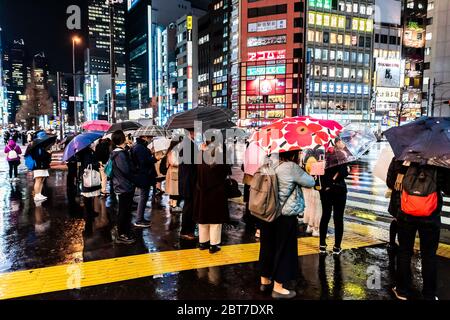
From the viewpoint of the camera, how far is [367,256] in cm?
611

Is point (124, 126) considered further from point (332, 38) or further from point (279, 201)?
point (332, 38)

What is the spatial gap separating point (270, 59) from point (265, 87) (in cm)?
772

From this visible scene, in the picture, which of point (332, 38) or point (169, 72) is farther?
point (169, 72)

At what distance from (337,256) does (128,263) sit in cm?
345

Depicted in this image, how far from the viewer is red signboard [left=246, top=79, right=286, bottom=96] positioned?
71.0m

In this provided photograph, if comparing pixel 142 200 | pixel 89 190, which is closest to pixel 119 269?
pixel 142 200

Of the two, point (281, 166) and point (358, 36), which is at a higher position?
point (358, 36)

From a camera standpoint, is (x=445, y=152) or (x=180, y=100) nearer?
(x=445, y=152)

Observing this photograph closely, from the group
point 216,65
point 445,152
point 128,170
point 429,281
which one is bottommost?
point 429,281

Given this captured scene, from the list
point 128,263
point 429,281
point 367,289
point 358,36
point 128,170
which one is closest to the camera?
point 429,281

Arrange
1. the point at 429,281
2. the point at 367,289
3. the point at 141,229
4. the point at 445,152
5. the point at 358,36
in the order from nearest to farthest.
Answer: the point at 445,152 < the point at 429,281 < the point at 367,289 < the point at 141,229 < the point at 358,36

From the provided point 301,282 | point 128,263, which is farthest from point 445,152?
point 128,263

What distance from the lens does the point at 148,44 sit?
126812mm
